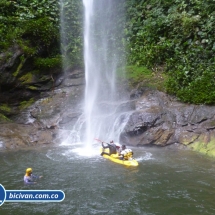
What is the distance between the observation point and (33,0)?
20188 mm

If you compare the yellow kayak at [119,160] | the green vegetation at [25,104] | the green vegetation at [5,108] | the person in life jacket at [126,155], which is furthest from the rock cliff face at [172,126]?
the green vegetation at [5,108]

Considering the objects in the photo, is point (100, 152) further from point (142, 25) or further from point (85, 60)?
point (142, 25)

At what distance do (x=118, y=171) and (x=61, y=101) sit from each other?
7.77 metres

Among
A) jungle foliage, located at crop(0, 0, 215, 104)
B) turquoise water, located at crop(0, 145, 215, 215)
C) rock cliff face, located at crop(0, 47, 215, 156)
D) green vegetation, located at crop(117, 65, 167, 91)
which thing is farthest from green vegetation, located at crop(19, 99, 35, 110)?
green vegetation, located at crop(117, 65, 167, 91)

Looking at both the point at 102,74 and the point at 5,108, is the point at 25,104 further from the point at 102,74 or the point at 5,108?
the point at 102,74

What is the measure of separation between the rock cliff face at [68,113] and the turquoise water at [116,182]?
3.64 ft

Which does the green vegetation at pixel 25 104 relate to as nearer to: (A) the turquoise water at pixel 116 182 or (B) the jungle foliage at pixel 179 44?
(A) the turquoise water at pixel 116 182

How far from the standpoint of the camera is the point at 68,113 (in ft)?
51.3

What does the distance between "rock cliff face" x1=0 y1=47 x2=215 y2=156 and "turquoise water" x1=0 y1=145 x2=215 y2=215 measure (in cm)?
111

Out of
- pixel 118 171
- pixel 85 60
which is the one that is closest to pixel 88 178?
pixel 118 171

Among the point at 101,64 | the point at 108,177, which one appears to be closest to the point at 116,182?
the point at 108,177

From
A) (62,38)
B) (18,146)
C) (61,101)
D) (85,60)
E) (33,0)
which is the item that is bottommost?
(18,146)

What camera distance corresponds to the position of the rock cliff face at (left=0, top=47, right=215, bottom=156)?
1305 cm

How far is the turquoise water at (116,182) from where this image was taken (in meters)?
7.03
